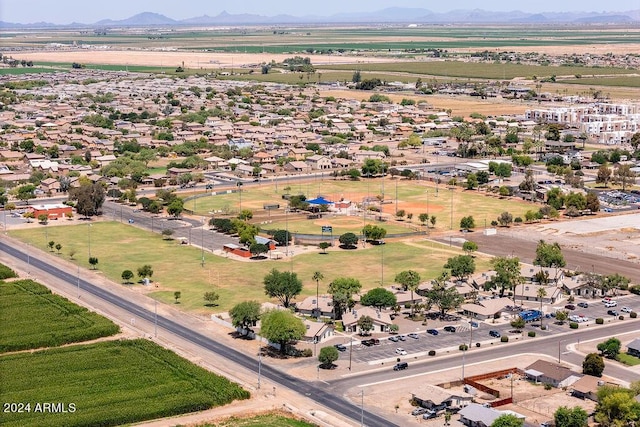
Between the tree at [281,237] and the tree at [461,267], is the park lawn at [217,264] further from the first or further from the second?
the tree at [461,267]

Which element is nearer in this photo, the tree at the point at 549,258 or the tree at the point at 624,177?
the tree at the point at 549,258

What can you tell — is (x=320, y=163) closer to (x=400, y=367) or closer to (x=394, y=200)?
(x=394, y=200)

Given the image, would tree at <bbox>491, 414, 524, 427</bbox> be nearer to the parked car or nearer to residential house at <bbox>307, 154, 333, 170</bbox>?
the parked car

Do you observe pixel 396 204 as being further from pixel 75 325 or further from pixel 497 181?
pixel 75 325

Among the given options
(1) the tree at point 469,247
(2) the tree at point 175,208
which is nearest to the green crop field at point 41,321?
(2) the tree at point 175,208

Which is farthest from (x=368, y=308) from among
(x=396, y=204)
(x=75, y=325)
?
Answer: (x=396, y=204)
